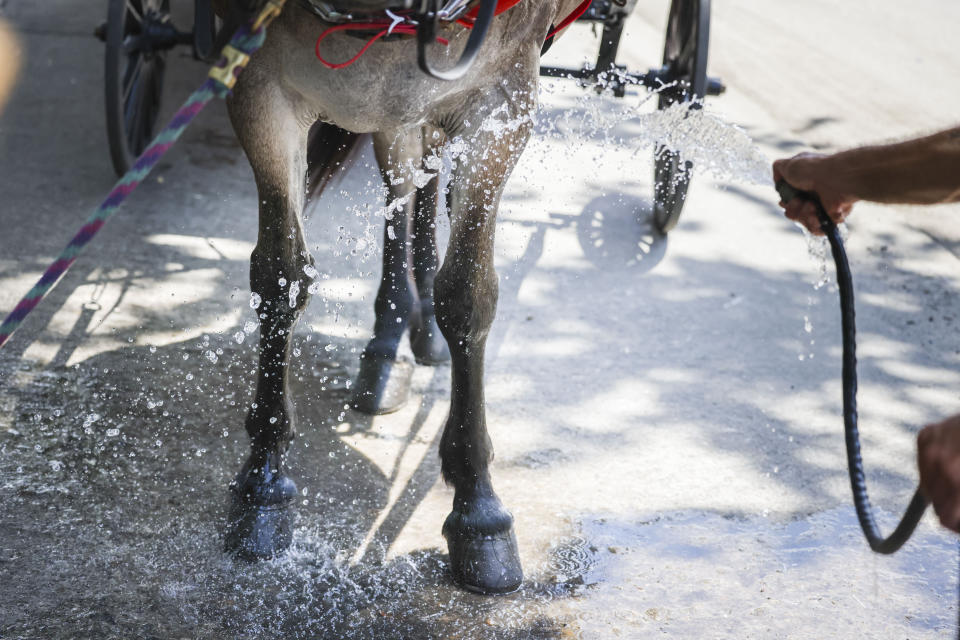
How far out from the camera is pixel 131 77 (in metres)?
4.11

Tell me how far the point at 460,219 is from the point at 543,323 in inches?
51.7

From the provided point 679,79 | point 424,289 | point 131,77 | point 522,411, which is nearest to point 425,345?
point 424,289

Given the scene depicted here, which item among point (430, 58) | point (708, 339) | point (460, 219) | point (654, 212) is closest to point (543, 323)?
point (708, 339)

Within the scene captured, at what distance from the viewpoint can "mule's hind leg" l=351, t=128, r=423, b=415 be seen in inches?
113

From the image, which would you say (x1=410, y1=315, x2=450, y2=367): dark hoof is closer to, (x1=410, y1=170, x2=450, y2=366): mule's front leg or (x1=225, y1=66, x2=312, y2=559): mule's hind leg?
(x1=410, y1=170, x2=450, y2=366): mule's front leg

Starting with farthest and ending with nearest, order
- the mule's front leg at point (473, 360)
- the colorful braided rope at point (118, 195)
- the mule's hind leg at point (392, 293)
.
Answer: the mule's hind leg at point (392, 293) → the mule's front leg at point (473, 360) → the colorful braided rope at point (118, 195)

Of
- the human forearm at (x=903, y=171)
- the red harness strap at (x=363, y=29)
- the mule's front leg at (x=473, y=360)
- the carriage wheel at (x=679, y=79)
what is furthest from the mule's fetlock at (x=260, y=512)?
the carriage wheel at (x=679, y=79)

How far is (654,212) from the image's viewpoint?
419 centimetres

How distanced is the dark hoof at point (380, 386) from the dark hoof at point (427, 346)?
0.16m

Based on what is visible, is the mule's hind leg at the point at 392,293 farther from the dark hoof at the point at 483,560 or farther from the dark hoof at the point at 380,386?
the dark hoof at the point at 483,560

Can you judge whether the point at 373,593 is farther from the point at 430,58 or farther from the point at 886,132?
the point at 886,132

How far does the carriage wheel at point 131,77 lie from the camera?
365cm

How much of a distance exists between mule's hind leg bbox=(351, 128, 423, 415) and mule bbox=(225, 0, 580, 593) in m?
Answer: 0.26

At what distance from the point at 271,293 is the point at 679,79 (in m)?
2.27
